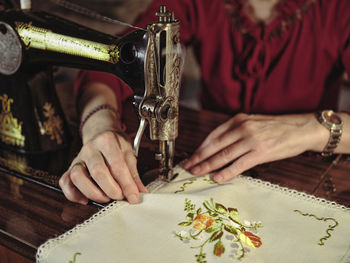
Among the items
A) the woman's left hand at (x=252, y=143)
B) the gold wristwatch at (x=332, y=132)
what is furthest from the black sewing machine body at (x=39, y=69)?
the gold wristwatch at (x=332, y=132)

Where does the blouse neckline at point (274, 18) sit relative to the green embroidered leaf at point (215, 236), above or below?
above

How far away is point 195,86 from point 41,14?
2.72m

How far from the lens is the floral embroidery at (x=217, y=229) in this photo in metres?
0.60

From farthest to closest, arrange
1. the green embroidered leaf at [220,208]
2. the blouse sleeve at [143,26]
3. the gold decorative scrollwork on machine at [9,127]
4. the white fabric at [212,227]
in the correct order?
the blouse sleeve at [143,26], the gold decorative scrollwork on machine at [9,127], the green embroidered leaf at [220,208], the white fabric at [212,227]

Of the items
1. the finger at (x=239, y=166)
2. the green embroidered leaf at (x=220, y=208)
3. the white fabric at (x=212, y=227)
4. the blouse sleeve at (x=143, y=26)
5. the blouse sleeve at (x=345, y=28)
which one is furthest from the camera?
the blouse sleeve at (x=345, y=28)

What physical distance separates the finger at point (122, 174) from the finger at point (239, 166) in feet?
0.57

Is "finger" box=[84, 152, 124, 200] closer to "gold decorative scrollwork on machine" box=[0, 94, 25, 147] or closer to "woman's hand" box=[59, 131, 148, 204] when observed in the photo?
"woman's hand" box=[59, 131, 148, 204]

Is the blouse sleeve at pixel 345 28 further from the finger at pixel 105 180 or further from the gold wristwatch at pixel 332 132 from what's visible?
the finger at pixel 105 180

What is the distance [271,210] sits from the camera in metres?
0.69

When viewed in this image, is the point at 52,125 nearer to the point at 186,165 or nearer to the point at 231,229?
the point at 186,165

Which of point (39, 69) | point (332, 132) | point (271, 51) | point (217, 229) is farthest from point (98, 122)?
point (271, 51)

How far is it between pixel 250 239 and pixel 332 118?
426mm

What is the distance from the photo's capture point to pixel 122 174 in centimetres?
71

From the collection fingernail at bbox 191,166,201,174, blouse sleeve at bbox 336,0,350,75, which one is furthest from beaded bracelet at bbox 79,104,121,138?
blouse sleeve at bbox 336,0,350,75
